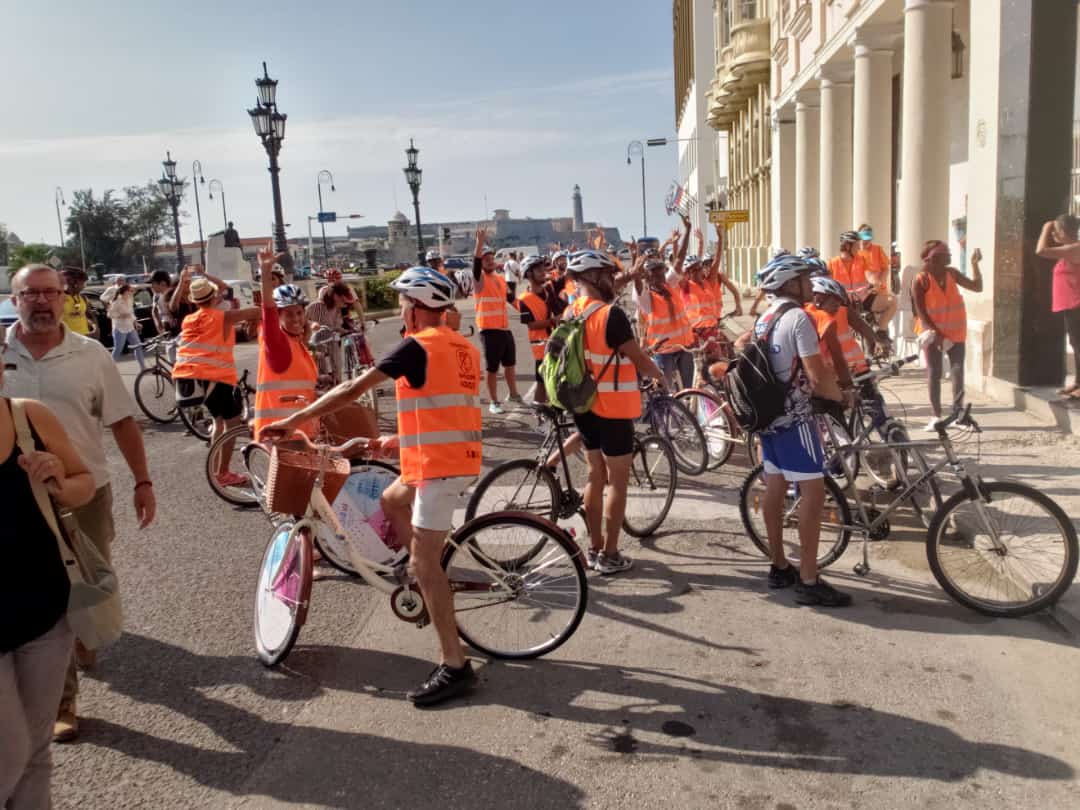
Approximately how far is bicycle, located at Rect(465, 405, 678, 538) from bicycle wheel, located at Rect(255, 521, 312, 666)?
140 centimetres

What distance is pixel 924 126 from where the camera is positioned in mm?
13883

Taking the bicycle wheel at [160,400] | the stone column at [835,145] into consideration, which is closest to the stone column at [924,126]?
the stone column at [835,145]

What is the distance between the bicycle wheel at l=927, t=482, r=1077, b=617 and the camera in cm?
461

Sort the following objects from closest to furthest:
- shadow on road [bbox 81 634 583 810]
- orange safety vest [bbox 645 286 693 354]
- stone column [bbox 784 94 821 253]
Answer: shadow on road [bbox 81 634 583 810]
orange safety vest [bbox 645 286 693 354]
stone column [bbox 784 94 821 253]

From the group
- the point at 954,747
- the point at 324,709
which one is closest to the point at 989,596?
the point at 954,747

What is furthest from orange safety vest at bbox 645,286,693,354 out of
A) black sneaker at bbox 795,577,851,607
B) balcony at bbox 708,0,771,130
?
balcony at bbox 708,0,771,130

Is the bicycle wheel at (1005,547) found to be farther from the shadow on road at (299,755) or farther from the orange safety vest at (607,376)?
the shadow on road at (299,755)

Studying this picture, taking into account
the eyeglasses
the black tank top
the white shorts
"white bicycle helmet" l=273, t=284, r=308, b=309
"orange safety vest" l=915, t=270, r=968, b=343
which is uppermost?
the eyeglasses

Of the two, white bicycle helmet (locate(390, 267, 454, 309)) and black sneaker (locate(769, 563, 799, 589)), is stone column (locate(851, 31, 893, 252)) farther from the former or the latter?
white bicycle helmet (locate(390, 267, 454, 309))

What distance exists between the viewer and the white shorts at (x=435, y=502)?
408cm

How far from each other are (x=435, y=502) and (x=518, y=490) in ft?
5.75

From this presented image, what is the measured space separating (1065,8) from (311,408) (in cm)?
930

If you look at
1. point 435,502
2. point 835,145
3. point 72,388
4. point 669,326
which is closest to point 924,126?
point 835,145

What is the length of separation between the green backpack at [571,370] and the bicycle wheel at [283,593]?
5.67ft
